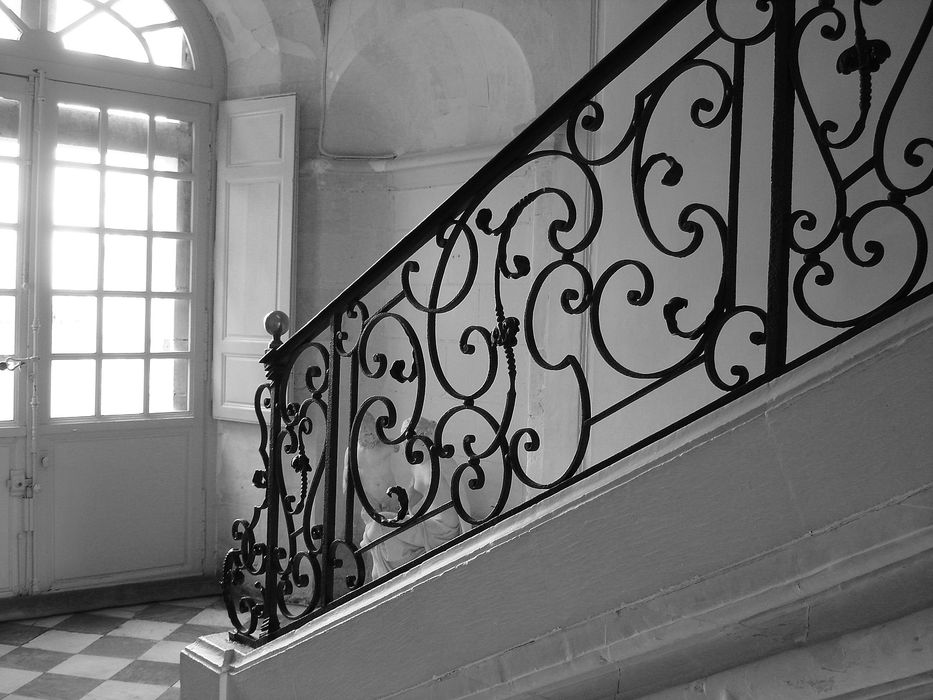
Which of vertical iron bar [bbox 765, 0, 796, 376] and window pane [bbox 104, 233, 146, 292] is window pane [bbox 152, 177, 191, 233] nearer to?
window pane [bbox 104, 233, 146, 292]

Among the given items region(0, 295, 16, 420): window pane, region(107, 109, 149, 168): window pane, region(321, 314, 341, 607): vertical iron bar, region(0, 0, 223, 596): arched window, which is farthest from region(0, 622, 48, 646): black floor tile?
region(321, 314, 341, 607): vertical iron bar

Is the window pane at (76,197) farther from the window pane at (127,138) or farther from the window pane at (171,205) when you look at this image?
the window pane at (171,205)

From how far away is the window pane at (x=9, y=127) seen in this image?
185 inches

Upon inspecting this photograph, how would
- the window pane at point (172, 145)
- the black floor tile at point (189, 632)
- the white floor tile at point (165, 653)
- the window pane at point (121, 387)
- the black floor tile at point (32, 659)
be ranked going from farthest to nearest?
Result: 1. the window pane at point (172, 145)
2. the window pane at point (121, 387)
3. the black floor tile at point (189, 632)
4. the white floor tile at point (165, 653)
5. the black floor tile at point (32, 659)

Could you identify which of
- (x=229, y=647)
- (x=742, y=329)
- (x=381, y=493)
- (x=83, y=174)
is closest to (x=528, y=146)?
(x=742, y=329)

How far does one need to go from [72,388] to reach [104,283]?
596mm

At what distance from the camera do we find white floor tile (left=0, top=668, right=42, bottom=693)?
3797 millimetres

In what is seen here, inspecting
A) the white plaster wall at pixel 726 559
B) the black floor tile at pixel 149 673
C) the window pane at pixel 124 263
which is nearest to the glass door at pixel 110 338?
the window pane at pixel 124 263

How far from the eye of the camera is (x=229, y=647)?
8.30 ft

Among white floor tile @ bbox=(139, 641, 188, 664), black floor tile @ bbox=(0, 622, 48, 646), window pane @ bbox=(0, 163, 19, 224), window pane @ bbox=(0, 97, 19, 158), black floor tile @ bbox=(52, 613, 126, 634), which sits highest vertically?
window pane @ bbox=(0, 97, 19, 158)

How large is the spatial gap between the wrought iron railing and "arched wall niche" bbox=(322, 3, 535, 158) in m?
0.61

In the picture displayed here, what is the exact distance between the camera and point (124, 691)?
3.81m

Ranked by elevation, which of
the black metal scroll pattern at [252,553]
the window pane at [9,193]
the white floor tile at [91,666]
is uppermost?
the window pane at [9,193]

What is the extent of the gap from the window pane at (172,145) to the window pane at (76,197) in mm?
374
